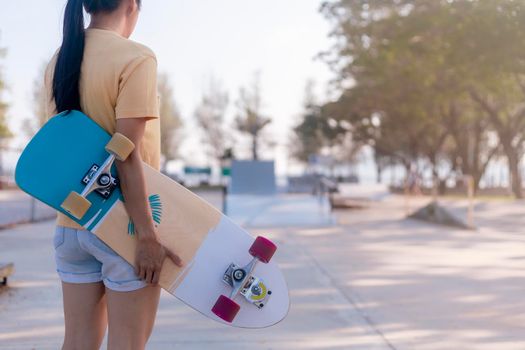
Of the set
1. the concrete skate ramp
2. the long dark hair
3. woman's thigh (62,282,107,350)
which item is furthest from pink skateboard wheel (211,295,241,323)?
the concrete skate ramp

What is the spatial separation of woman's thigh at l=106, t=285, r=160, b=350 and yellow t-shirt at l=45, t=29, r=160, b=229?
0.85 feet

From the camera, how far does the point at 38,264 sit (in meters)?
8.12

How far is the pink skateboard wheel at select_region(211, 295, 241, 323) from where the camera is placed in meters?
2.19

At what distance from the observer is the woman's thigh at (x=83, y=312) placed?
87.2 inches

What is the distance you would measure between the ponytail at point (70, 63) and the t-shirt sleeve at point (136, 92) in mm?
172

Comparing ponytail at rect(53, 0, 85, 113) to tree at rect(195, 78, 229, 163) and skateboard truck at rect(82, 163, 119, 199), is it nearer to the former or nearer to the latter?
skateboard truck at rect(82, 163, 119, 199)

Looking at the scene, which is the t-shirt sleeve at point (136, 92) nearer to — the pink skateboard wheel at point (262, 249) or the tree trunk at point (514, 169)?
the pink skateboard wheel at point (262, 249)

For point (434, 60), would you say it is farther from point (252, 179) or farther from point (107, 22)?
point (107, 22)

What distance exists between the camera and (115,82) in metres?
2.09

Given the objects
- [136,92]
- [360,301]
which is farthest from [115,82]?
[360,301]

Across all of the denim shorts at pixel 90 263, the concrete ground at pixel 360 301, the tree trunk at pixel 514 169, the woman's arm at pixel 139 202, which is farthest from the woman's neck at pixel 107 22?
the tree trunk at pixel 514 169

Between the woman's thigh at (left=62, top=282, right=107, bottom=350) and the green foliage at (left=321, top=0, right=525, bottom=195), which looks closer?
the woman's thigh at (left=62, top=282, right=107, bottom=350)

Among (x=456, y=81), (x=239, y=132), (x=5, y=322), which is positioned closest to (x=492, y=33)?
(x=456, y=81)

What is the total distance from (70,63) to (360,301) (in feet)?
13.7
